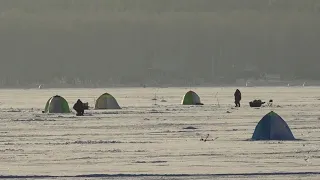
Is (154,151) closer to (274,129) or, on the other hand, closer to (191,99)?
(274,129)

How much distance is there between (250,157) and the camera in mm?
28312

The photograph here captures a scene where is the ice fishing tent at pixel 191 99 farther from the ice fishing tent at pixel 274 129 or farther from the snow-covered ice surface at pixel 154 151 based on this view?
the ice fishing tent at pixel 274 129

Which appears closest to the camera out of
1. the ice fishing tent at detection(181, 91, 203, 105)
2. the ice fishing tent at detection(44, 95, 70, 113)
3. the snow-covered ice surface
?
the snow-covered ice surface

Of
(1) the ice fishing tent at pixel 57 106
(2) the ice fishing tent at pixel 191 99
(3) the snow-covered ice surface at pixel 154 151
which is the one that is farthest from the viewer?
(2) the ice fishing tent at pixel 191 99

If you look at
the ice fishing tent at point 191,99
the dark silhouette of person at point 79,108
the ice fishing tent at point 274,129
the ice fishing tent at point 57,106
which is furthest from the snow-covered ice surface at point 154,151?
the ice fishing tent at point 191,99

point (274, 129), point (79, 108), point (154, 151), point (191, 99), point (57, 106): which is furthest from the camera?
point (191, 99)

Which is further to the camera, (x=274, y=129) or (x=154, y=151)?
(x=274, y=129)

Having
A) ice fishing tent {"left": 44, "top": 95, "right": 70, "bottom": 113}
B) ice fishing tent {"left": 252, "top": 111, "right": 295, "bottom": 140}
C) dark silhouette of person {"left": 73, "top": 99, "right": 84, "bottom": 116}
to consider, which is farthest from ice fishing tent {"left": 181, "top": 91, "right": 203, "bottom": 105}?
ice fishing tent {"left": 252, "top": 111, "right": 295, "bottom": 140}

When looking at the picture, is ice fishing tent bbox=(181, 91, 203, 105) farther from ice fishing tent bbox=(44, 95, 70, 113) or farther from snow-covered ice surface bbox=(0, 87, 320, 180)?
Result: snow-covered ice surface bbox=(0, 87, 320, 180)

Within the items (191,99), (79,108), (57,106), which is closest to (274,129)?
(79,108)

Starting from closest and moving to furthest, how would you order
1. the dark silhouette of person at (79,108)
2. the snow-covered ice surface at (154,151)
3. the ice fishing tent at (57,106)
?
1. the snow-covered ice surface at (154,151)
2. the dark silhouette of person at (79,108)
3. the ice fishing tent at (57,106)

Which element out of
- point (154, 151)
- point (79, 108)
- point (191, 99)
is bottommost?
point (154, 151)

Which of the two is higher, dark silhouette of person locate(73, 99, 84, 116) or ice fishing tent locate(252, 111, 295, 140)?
dark silhouette of person locate(73, 99, 84, 116)

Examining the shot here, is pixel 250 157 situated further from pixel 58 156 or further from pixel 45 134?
pixel 45 134
